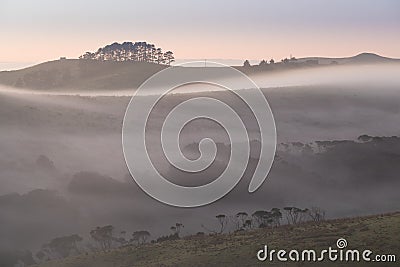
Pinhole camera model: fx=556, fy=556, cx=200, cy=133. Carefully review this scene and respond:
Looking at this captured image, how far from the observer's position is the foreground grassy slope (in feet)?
145

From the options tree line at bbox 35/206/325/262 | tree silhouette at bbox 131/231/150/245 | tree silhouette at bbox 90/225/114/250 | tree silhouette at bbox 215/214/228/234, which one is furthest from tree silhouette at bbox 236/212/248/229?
tree silhouette at bbox 90/225/114/250

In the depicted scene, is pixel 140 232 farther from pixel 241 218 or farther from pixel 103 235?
pixel 241 218

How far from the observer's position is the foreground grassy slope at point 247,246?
145ft

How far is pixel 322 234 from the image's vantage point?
50406 mm

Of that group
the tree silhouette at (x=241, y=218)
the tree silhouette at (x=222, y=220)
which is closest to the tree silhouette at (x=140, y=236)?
the tree silhouette at (x=222, y=220)

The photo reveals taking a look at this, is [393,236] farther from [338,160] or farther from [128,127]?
[338,160]

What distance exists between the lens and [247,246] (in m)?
48.5

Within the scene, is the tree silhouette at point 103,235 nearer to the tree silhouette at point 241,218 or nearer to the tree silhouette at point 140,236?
the tree silhouette at point 140,236

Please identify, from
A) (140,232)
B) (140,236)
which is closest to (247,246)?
(140,236)

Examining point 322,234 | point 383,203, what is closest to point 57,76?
point 383,203

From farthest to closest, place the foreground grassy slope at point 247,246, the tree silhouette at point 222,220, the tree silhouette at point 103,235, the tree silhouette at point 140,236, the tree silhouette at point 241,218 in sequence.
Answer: the tree silhouette at point 103,235, the tree silhouette at point 222,220, the tree silhouette at point 241,218, the tree silhouette at point 140,236, the foreground grassy slope at point 247,246

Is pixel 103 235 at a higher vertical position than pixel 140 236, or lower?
lower

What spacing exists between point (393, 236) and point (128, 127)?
47.0 meters

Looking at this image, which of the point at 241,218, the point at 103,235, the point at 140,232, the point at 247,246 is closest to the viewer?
the point at 247,246
